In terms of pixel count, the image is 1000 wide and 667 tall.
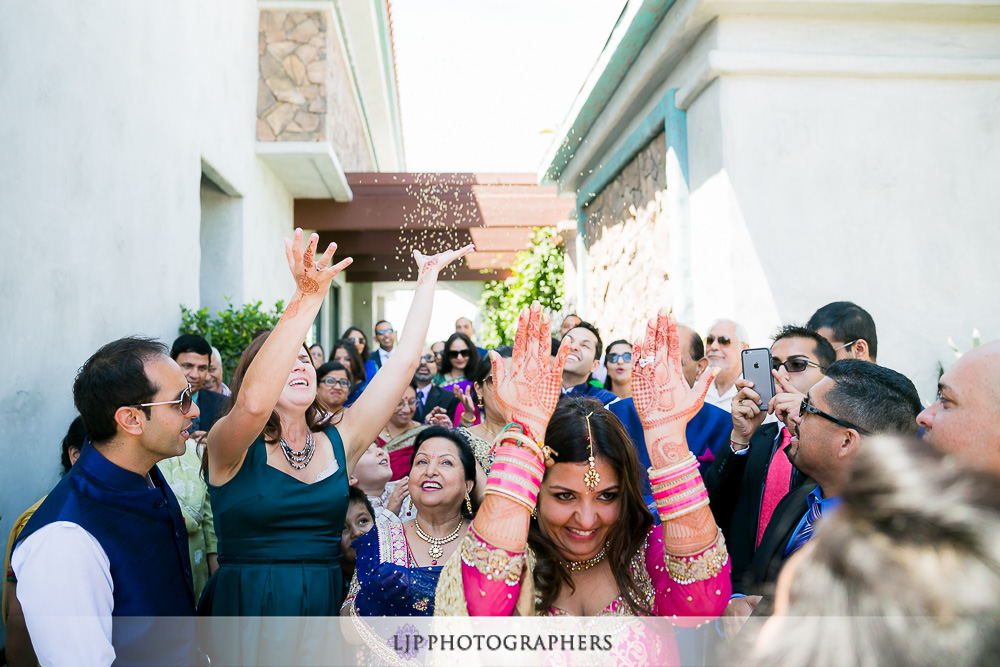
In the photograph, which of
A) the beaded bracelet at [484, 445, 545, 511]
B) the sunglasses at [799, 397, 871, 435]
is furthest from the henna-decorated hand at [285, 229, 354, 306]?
the sunglasses at [799, 397, 871, 435]

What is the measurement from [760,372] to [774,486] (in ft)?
1.73

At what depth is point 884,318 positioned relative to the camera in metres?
4.34

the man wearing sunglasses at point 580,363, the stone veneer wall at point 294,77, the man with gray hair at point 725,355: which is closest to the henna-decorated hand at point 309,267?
the man wearing sunglasses at point 580,363

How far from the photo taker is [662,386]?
155 centimetres

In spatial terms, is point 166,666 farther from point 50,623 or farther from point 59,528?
point 59,528

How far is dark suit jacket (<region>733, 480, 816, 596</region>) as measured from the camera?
1.85 meters

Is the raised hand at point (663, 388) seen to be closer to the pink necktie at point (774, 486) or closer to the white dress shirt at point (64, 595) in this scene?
the pink necktie at point (774, 486)

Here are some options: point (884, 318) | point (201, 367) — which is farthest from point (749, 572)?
point (201, 367)

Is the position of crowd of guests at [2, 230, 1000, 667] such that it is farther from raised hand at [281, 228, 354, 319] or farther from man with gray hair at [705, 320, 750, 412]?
man with gray hair at [705, 320, 750, 412]

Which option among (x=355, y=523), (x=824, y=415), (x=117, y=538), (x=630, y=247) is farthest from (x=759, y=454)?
(x=630, y=247)

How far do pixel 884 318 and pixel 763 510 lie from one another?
2.63 meters

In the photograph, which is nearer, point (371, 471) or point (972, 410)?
point (972, 410)

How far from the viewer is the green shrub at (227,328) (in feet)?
18.2

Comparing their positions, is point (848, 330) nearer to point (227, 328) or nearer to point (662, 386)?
point (662, 386)
